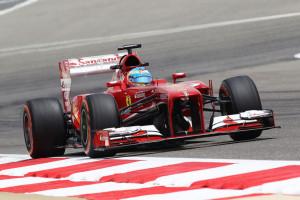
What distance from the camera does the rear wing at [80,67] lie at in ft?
47.1

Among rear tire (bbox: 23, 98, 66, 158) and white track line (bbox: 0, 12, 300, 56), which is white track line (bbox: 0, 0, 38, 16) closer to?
white track line (bbox: 0, 12, 300, 56)

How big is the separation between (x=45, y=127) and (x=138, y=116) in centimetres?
124

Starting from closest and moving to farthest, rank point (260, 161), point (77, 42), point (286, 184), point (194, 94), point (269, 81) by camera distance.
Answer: point (286, 184) < point (260, 161) < point (194, 94) < point (269, 81) < point (77, 42)

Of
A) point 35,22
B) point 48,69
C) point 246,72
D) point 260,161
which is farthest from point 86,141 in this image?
point 35,22

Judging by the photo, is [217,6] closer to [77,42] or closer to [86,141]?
[77,42]

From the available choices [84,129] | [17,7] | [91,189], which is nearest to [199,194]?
[91,189]

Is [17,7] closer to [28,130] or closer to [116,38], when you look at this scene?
[116,38]

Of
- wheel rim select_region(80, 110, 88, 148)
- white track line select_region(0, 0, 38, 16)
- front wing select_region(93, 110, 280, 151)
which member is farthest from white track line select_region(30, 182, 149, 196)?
white track line select_region(0, 0, 38, 16)

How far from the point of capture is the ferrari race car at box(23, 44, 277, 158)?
1217cm

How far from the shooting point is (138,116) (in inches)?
508

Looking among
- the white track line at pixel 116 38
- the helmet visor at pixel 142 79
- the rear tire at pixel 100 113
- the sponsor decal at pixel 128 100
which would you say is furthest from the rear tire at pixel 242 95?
the white track line at pixel 116 38

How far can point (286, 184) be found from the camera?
821 cm

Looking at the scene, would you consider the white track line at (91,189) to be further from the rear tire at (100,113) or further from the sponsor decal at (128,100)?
the sponsor decal at (128,100)

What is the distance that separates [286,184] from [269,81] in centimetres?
1387
